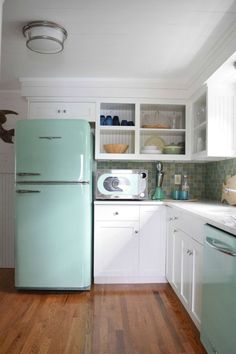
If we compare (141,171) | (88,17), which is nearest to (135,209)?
(141,171)

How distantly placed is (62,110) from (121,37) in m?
1.11

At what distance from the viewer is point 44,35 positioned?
1.87 metres

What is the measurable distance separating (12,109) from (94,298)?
2.25 m

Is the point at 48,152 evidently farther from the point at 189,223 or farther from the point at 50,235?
the point at 189,223

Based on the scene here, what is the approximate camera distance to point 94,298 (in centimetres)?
244

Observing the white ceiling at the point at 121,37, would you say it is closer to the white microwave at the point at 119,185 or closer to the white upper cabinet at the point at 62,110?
the white upper cabinet at the point at 62,110

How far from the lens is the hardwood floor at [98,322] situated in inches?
68.6

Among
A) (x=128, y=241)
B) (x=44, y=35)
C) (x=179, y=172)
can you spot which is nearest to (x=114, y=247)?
(x=128, y=241)

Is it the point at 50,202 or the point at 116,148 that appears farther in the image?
the point at 116,148

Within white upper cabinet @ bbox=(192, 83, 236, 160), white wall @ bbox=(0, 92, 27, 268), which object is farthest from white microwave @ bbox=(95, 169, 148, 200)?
white wall @ bbox=(0, 92, 27, 268)

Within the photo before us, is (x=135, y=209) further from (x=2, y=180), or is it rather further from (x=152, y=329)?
(x=2, y=180)

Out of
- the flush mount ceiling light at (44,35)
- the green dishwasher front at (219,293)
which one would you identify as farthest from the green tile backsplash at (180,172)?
the green dishwasher front at (219,293)

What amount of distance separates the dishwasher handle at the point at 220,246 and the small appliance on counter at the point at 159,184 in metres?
1.46

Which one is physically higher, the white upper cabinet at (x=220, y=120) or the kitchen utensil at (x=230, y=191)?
the white upper cabinet at (x=220, y=120)
